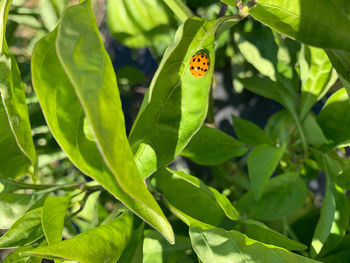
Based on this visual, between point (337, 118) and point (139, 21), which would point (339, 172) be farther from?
point (139, 21)

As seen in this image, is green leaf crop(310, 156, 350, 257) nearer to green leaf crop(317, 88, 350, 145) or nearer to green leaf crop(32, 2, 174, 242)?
green leaf crop(317, 88, 350, 145)

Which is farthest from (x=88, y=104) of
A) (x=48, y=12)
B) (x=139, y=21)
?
(x=48, y=12)

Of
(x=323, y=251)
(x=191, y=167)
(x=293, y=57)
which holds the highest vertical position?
(x=293, y=57)

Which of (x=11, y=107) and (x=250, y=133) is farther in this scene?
(x=250, y=133)

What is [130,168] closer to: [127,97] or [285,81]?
[285,81]

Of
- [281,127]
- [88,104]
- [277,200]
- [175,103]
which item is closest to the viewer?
[88,104]

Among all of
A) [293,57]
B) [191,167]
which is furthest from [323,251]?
[191,167]

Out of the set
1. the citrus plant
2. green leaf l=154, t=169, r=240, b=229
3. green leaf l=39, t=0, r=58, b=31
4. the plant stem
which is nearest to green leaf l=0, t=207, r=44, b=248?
the citrus plant
